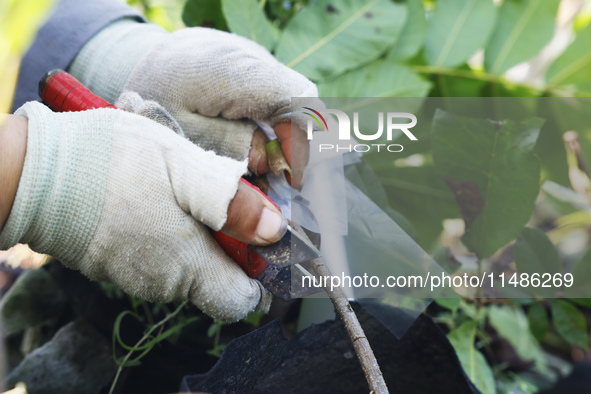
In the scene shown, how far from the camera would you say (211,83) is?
0.82 m

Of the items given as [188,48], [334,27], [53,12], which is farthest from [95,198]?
[334,27]

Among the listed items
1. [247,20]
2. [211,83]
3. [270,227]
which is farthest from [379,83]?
[270,227]

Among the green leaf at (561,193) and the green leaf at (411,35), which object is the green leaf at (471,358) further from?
the green leaf at (411,35)

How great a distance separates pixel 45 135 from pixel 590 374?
1630mm

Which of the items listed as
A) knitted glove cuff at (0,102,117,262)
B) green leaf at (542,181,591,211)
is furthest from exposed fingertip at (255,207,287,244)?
green leaf at (542,181,591,211)

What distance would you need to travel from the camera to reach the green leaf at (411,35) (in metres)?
1.17

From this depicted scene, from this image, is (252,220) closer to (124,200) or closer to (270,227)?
(270,227)

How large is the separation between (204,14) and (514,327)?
1413 millimetres

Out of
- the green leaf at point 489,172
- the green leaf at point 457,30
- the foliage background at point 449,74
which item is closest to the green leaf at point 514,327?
the foliage background at point 449,74

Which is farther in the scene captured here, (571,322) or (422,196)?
(422,196)

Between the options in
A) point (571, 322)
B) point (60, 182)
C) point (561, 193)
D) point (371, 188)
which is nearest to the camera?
point (60, 182)

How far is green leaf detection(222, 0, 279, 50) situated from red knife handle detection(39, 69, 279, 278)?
445mm

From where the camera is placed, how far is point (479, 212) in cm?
96

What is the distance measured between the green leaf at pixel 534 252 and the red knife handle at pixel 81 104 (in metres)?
0.63
